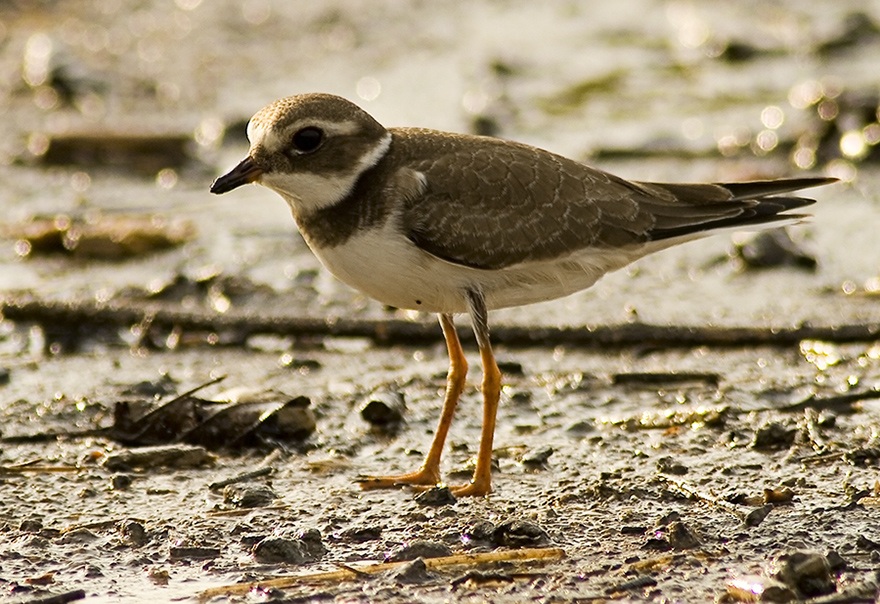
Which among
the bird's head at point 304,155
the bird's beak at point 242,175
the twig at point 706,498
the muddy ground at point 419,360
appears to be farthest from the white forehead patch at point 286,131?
the twig at point 706,498

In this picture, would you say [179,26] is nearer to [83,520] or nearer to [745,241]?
[745,241]

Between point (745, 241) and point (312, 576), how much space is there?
5099 millimetres

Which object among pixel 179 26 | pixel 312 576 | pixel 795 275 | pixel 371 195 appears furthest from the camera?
pixel 179 26

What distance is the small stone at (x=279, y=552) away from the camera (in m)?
5.64

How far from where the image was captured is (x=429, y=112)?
1295 centimetres

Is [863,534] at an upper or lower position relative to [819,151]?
lower

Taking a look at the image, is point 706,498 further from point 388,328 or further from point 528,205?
point 388,328

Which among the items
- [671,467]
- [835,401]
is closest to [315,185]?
[671,467]

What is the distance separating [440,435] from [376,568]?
1.37 m

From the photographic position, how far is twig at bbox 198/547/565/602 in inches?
211

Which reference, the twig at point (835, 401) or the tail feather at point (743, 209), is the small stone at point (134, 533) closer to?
the tail feather at point (743, 209)

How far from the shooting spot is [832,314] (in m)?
8.46

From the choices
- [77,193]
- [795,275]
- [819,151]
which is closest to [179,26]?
[77,193]

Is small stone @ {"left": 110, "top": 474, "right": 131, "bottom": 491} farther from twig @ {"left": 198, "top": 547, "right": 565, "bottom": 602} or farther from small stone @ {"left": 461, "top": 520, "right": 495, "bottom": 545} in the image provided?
small stone @ {"left": 461, "top": 520, "right": 495, "bottom": 545}
